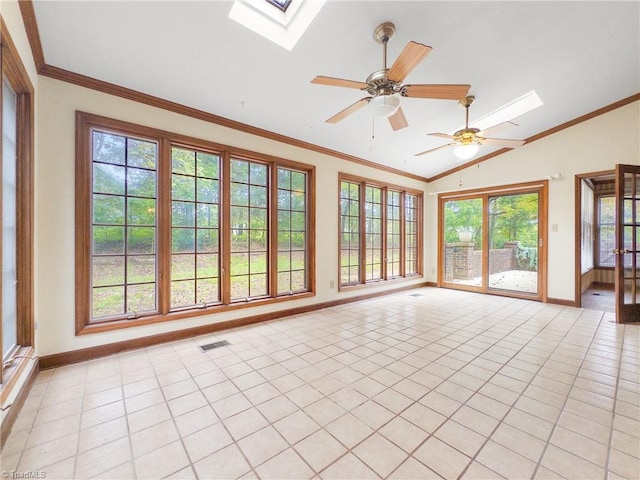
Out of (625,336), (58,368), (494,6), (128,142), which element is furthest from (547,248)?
(58,368)

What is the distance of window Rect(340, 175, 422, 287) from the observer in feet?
17.5

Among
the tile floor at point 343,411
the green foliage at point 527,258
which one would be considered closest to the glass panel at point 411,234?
the green foliage at point 527,258

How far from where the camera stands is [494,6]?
238cm

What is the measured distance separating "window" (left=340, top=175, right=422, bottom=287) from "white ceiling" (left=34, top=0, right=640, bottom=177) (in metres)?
1.84

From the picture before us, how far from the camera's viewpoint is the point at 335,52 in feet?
8.85

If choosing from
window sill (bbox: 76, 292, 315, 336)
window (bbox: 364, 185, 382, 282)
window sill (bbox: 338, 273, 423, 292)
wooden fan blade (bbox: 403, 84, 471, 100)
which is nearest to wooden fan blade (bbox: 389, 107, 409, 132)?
wooden fan blade (bbox: 403, 84, 471, 100)

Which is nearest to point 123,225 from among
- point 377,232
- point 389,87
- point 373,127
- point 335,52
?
Result: point 335,52

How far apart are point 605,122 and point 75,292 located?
7.66 metres

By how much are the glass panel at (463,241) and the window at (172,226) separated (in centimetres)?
419

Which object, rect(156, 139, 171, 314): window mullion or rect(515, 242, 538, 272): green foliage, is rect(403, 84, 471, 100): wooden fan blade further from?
rect(515, 242, 538, 272): green foliage

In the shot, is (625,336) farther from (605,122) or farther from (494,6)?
(494,6)

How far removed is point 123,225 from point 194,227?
2.41 feet

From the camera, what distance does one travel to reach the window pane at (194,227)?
3338 mm

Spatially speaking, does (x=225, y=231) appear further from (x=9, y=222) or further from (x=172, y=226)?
(x=9, y=222)
